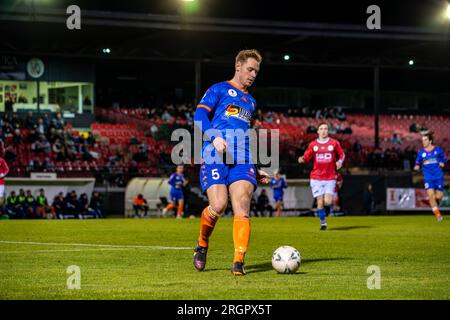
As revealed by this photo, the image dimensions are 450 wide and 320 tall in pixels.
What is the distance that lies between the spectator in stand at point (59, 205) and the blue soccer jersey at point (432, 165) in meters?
14.7

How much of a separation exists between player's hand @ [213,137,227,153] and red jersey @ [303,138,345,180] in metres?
10.9

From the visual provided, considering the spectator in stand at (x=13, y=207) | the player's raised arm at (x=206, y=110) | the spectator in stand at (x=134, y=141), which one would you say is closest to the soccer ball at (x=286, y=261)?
the player's raised arm at (x=206, y=110)

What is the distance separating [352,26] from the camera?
40.8 meters

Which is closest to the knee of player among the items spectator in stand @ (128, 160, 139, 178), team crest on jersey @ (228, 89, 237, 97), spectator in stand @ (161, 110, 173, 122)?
team crest on jersey @ (228, 89, 237, 97)

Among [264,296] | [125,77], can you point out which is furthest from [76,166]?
[264,296]

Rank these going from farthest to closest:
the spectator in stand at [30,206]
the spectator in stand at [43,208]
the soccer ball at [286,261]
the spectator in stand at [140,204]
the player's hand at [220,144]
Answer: the spectator in stand at [140,204]
the spectator in stand at [43,208]
the spectator in stand at [30,206]
the soccer ball at [286,261]
the player's hand at [220,144]

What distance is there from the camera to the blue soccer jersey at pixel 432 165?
24.6 m

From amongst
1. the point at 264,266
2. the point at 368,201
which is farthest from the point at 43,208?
the point at 264,266

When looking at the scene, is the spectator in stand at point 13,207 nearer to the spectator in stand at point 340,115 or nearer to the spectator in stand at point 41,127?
the spectator in stand at point 41,127

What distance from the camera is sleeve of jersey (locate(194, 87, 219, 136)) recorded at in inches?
381

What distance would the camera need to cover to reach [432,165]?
24.7 meters

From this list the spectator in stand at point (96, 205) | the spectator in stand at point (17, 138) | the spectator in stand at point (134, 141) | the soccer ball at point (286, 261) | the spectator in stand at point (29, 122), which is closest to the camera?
the soccer ball at point (286, 261)

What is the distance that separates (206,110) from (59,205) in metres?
24.1

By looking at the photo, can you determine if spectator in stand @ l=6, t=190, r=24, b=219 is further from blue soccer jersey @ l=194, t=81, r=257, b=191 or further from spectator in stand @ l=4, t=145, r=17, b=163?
blue soccer jersey @ l=194, t=81, r=257, b=191
